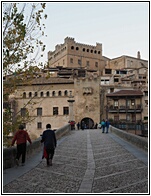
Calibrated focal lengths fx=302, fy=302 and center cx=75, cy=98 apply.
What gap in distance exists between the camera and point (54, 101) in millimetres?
56094

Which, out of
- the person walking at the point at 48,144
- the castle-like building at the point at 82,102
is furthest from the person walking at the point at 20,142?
the castle-like building at the point at 82,102

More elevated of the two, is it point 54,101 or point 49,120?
point 54,101

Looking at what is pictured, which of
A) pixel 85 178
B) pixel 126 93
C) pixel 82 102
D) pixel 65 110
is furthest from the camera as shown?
pixel 126 93

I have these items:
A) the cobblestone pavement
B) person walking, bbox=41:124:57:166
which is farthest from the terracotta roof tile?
person walking, bbox=41:124:57:166

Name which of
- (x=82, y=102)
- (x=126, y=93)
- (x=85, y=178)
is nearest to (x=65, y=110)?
(x=82, y=102)

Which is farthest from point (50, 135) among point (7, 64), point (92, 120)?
point (92, 120)

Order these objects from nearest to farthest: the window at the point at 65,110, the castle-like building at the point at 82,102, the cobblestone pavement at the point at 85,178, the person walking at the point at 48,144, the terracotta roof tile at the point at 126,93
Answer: the cobblestone pavement at the point at 85,178, the person walking at the point at 48,144, the window at the point at 65,110, the castle-like building at the point at 82,102, the terracotta roof tile at the point at 126,93

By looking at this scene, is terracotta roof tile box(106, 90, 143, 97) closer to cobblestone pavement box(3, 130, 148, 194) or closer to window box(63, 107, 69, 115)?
window box(63, 107, 69, 115)

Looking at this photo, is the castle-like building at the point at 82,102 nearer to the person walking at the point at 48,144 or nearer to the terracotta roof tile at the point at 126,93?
the terracotta roof tile at the point at 126,93

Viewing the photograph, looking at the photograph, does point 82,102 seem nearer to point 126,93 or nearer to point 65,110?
point 65,110

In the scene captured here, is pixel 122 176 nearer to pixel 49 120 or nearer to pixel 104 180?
pixel 104 180

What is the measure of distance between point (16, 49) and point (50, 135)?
3196mm

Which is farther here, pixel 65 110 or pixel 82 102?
pixel 82 102

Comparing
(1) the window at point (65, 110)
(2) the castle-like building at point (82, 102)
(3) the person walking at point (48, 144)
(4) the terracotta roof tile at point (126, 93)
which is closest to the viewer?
(3) the person walking at point (48, 144)
